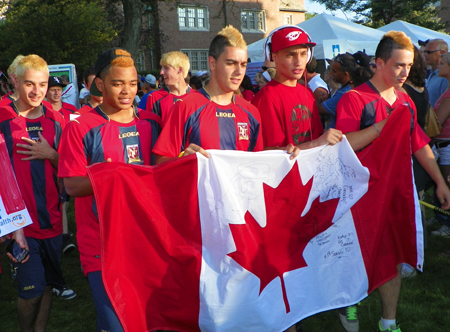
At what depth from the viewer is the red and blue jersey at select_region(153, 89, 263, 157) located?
3.31 metres

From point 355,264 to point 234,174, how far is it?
1240 millimetres

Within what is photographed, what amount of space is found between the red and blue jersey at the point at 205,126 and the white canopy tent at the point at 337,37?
1218 centimetres

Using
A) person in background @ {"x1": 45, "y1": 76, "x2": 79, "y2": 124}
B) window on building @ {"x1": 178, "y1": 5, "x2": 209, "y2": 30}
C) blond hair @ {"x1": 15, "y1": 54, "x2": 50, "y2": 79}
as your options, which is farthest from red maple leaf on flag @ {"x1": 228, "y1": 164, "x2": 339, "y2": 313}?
window on building @ {"x1": 178, "y1": 5, "x2": 209, "y2": 30}

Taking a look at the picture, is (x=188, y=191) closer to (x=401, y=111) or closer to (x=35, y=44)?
(x=401, y=111)

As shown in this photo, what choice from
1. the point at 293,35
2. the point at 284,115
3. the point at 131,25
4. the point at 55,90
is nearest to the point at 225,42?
the point at 293,35

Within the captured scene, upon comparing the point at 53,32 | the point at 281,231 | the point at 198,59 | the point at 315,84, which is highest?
the point at 53,32

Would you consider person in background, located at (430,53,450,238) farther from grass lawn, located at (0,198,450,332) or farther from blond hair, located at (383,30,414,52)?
blond hair, located at (383,30,414,52)

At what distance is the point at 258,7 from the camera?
134 ft

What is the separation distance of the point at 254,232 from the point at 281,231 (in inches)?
8.9

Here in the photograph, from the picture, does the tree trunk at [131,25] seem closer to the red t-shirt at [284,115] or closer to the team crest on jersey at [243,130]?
the red t-shirt at [284,115]

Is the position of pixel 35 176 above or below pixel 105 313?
above

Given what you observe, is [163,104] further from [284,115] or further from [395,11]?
[395,11]

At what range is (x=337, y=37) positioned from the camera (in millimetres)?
15531

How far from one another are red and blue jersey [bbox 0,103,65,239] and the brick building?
32305 millimetres
